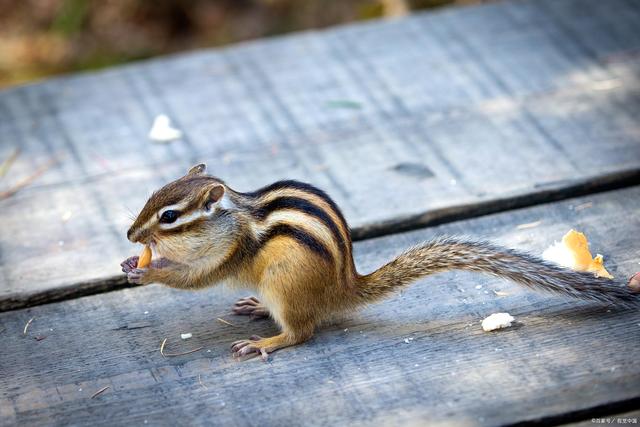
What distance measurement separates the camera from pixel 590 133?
3.65 m

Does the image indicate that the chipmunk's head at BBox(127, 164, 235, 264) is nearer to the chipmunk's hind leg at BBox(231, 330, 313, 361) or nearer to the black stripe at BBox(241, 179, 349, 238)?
the black stripe at BBox(241, 179, 349, 238)

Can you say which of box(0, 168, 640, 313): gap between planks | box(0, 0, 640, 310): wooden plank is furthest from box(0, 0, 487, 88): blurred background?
box(0, 168, 640, 313): gap between planks

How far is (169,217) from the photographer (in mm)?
2750

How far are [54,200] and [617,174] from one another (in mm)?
2022

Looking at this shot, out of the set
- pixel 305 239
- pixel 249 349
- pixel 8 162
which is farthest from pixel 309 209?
pixel 8 162

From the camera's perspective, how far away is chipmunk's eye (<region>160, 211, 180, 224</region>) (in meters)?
2.74

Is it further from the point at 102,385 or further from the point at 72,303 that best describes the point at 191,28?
the point at 102,385

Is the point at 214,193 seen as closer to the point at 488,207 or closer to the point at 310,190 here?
the point at 310,190

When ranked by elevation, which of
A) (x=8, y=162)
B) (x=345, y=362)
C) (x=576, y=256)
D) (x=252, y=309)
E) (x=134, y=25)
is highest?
(x=576, y=256)

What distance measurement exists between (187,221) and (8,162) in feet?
4.13

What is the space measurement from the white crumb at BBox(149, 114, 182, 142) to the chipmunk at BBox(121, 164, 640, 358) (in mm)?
974

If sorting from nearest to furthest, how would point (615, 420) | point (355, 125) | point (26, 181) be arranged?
point (615, 420)
point (26, 181)
point (355, 125)

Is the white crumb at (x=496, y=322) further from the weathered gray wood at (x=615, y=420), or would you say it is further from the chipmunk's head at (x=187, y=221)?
the chipmunk's head at (x=187, y=221)

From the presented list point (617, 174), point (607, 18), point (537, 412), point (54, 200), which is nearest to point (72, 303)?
point (54, 200)
